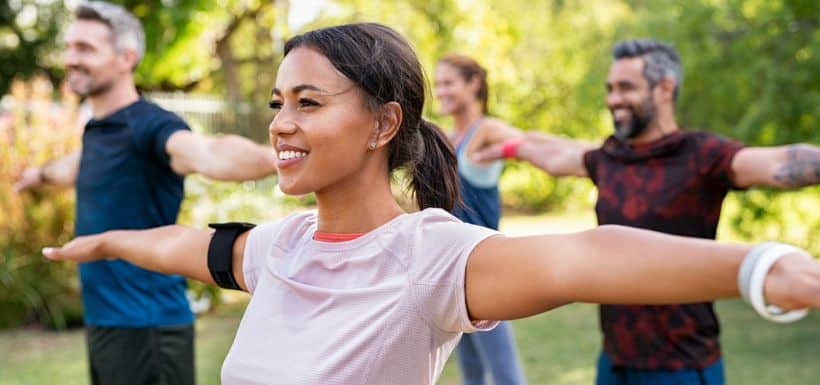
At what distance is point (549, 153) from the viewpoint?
5125mm

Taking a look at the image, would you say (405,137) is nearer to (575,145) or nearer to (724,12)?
(575,145)

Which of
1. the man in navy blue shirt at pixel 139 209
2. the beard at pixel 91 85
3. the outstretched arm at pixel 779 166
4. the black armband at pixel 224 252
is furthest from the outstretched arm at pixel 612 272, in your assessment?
the beard at pixel 91 85

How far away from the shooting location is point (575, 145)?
5.04 meters

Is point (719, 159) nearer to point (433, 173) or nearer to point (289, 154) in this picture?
point (433, 173)

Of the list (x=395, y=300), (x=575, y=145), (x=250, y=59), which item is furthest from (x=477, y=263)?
(x=250, y=59)

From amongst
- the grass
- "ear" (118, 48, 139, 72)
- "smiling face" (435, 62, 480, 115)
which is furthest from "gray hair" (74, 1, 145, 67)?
the grass

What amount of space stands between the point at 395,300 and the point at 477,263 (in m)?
0.19

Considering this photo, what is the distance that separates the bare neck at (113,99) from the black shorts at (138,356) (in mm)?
979

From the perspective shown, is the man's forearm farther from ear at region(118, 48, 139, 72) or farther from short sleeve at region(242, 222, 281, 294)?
short sleeve at region(242, 222, 281, 294)

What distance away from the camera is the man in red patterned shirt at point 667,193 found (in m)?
4.05

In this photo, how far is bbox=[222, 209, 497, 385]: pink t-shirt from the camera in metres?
2.03

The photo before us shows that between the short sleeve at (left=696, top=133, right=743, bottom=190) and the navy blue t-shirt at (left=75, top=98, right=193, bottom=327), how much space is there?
84.8 inches

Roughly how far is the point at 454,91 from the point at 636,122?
5.88 ft

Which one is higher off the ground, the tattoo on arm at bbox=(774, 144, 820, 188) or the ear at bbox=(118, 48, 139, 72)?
the ear at bbox=(118, 48, 139, 72)
